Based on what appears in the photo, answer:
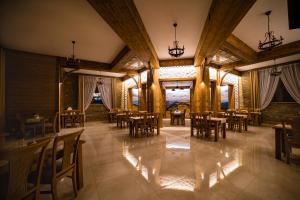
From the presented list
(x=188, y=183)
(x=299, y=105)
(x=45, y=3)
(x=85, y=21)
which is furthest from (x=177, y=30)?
(x=299, y=105)

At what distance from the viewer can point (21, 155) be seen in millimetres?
1276

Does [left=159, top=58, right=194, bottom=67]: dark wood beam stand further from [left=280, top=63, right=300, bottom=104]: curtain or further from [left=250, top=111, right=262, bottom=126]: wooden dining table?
[left=280, top=63, right=300, bottom=104]: curtain

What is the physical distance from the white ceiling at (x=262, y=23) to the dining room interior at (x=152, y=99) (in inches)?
1.2

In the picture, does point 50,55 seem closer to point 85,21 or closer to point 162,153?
point 85,21

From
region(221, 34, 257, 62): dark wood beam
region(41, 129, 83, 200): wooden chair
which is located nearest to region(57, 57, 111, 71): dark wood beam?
region(221, 34, 257, 62): dark wood beam

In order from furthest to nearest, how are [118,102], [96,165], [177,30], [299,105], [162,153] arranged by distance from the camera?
[118,102], [299,105], [177,30], [162,153], [96,165]

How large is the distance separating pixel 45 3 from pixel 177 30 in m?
3.74

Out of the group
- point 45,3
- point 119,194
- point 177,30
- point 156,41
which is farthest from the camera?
point 156,41

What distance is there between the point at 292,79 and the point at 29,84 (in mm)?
12949

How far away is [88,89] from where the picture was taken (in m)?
10.6

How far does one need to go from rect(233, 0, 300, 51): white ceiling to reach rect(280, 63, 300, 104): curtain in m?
2.81

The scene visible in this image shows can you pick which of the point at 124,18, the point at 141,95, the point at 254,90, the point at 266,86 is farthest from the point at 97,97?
the point at 266,86

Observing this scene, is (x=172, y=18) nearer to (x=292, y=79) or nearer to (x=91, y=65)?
(x=91, y=65)

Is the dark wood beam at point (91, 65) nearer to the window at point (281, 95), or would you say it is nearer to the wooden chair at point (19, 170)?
the wooden chair at point (19, 170)
